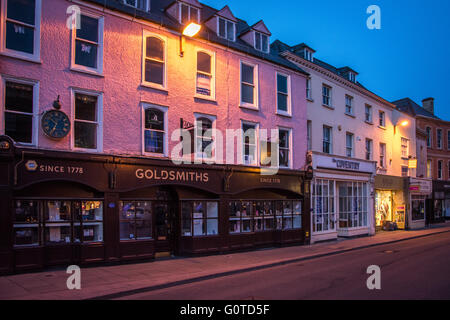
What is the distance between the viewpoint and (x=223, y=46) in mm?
17422

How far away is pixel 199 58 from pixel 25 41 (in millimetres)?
6966

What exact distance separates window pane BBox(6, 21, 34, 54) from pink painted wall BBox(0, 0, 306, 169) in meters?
0.36

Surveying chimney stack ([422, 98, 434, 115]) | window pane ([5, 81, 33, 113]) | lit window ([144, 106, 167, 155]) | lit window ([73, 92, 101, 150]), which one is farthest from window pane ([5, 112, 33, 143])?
chimney stack ([422, 98, 434, 115])

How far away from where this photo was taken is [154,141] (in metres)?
14.9

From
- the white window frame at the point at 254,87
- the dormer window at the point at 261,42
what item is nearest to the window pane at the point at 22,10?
the white window frame at the point at 254,87

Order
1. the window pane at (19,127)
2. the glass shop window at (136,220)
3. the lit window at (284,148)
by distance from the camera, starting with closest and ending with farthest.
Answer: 1. the window pane at (19,127)
2. the glass shop window at (136,220)
3. the lit window at (284,148)

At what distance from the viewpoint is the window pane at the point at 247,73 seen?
60.8ft

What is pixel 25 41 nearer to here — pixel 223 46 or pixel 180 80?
pixel 180 80

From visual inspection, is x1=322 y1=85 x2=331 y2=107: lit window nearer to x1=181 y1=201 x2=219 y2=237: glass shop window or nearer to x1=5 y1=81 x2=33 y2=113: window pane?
x1=181 y1=201 x2=219 y2=237: glass shop window

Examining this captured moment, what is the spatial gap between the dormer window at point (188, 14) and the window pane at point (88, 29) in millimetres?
4256

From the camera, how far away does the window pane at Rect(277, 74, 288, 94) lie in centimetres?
2010

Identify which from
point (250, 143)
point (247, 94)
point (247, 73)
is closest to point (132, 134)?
point (250, 143)

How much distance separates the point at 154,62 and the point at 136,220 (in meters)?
6.25

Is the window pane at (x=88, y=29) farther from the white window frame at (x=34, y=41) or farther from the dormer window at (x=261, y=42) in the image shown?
the dormer window at (x=261, y=42)
